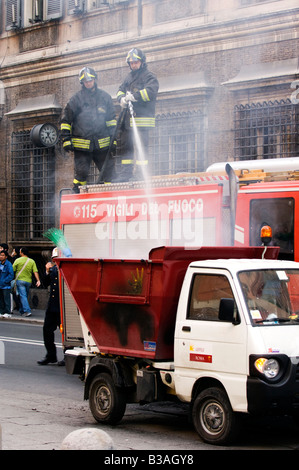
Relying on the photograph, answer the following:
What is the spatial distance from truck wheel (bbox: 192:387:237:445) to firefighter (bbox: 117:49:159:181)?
571cm

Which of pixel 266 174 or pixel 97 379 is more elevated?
pixel 266 174

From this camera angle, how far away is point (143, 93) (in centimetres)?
1295

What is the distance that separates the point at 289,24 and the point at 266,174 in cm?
694

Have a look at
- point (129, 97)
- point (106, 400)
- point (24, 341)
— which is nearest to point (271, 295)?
point (106, 400)

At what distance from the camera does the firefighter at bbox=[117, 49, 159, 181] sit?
13016mm

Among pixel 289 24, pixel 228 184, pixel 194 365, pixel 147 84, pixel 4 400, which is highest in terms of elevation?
pixel 289 24

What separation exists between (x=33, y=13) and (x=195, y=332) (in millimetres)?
4655

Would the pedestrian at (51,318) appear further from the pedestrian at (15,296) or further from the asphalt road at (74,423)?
the pedestrian at (15,296)

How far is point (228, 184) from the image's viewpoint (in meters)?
11.1

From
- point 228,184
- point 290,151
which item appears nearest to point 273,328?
point 228,184

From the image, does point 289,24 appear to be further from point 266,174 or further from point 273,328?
point 273,328

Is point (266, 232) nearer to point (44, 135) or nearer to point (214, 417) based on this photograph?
point (214, 417)

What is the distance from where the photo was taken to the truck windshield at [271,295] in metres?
7.83

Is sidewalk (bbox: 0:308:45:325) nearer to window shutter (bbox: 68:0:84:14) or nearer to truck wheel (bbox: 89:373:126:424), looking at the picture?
window shutter (bbox: 68:0:84:14)
